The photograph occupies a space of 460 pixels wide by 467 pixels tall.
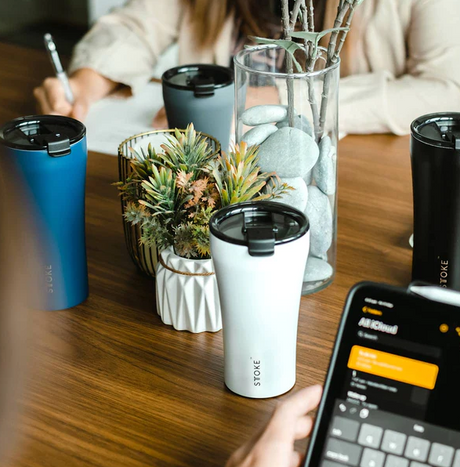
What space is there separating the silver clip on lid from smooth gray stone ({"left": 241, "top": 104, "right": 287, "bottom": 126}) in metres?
0.28

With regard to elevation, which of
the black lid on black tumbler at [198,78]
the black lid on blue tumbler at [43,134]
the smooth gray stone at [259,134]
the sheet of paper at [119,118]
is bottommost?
the sheet of paper at [119,118]

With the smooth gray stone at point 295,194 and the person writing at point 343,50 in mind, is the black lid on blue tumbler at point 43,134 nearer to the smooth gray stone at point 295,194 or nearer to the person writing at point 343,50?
the smooth gray stone at point 295,194

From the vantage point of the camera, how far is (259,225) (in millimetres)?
565

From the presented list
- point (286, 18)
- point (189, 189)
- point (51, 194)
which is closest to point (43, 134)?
point (51, 194)

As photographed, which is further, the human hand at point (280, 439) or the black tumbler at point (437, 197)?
the black tumbler at point (437, 197)

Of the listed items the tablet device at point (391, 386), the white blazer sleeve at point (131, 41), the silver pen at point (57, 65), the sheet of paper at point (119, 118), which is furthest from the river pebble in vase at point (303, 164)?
the white blazer sleeve at point (131, 41)

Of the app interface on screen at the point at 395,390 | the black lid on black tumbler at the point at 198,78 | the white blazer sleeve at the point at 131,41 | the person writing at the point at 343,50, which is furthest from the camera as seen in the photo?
the white blazer sleeve at the point at 131,41

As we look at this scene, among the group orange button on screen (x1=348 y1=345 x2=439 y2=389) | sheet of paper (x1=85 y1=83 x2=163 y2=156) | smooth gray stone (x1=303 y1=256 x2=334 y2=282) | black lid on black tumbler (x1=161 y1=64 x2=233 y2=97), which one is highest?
black lid on black tumbler (x1=161 y1=64 x2=233 y2=97)

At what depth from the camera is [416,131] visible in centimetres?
66

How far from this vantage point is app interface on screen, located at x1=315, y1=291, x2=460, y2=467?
468 mm

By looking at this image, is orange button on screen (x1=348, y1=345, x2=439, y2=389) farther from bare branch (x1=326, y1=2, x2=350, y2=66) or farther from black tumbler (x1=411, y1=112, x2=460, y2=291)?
bare branch (x1=326, y1=2, x2=350, y2=66)

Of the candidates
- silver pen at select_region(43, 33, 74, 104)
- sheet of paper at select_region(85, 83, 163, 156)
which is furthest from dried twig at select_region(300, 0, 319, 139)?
silver pen at select_region(43, 33, 74, 104)

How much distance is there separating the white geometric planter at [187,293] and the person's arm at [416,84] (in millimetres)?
585

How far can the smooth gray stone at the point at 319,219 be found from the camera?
700 millimetres
